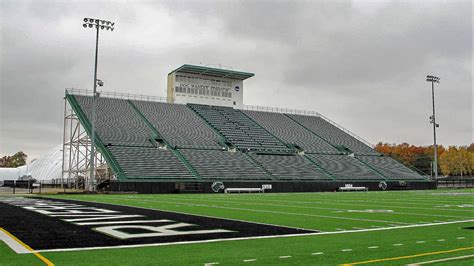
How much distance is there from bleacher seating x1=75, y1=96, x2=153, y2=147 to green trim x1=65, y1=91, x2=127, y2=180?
0.40m

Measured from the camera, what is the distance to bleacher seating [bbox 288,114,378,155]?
183 ft

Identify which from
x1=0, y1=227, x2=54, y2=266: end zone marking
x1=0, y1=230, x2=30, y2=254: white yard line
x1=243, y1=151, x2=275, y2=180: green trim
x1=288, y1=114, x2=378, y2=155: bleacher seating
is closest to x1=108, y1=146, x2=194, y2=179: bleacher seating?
x1=243, y1=151, x2=275, y2=180: green trim

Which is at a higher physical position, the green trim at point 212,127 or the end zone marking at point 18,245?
the green trim at point 212,127

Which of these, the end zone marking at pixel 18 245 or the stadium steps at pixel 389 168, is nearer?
the end zone marking at pixel 18 245

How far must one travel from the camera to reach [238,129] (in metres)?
51.6

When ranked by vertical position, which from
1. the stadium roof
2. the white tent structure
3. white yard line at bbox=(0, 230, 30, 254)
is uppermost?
the stadium roof

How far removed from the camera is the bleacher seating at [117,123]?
1646 inches

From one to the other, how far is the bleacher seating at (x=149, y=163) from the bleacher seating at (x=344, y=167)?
15.2 m

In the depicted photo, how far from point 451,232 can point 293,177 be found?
3335cm

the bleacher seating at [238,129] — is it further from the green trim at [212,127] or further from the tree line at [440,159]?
the tree line at [440,159]

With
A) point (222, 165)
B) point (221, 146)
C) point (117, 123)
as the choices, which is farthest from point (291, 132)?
point (117, 123)

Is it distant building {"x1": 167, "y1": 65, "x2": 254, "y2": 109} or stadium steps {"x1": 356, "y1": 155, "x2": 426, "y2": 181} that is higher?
distant building {"x1": 167, "y1": 65, "x2": 254, "y2": 109}

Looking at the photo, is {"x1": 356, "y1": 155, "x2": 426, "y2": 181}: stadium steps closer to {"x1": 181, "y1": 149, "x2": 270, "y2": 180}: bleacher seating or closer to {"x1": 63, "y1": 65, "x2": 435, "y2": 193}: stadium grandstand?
{"x1": 63, "y1": 65, "x2": 435, "y2": 193}: stadium grandstand

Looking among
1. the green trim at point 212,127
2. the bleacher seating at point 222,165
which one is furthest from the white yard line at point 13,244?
the green trim at point 212,127
